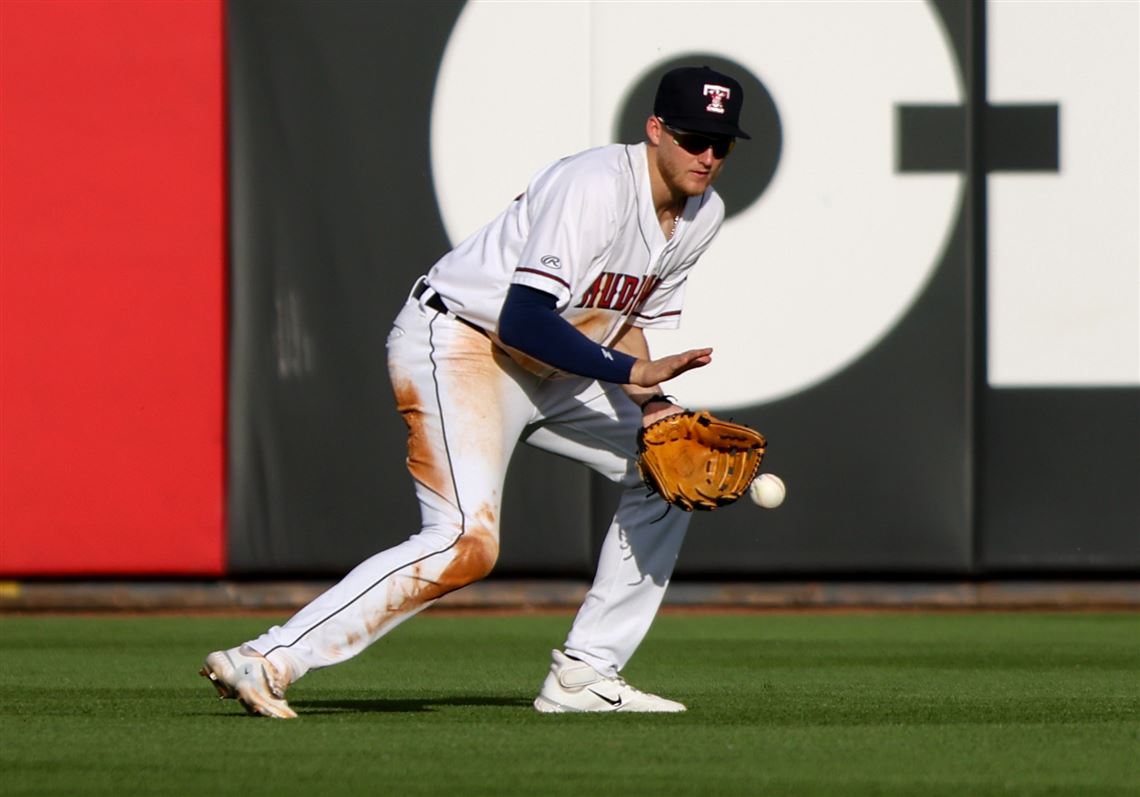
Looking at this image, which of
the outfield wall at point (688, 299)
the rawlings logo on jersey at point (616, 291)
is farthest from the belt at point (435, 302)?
the outfield wall at point (688, 299)

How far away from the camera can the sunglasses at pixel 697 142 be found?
4.50 metres

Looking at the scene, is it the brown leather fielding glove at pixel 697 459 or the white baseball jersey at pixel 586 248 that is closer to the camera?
the white baseball jersey at pixel 586 248

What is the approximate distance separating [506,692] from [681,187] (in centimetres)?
150

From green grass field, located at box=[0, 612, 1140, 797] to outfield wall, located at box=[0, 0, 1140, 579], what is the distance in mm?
625

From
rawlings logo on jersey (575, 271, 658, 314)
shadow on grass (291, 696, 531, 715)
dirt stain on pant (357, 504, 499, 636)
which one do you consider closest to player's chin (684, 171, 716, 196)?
rawlings logo on jersey (575, 271, 658, 314)

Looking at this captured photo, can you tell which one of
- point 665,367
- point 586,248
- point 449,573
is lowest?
point 449,573

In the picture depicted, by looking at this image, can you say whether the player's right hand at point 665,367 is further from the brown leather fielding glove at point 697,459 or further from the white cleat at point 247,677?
the white cleat at point 247,677

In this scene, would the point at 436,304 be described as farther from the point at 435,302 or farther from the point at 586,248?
the point at 586,248

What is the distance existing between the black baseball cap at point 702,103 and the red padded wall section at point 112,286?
3.63 m

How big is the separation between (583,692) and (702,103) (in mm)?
1353

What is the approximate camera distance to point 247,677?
4301 millimetres

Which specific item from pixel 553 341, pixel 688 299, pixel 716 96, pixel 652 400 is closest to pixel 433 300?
pixel 553 341

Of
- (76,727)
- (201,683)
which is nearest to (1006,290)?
(201,683)

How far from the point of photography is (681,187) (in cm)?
457
